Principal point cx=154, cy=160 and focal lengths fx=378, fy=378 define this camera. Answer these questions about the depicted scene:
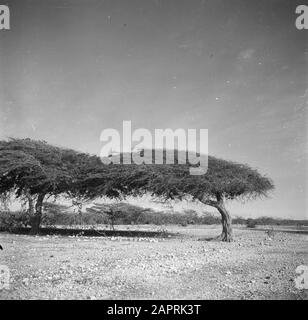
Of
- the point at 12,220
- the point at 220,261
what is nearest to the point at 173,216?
the point at 12,220

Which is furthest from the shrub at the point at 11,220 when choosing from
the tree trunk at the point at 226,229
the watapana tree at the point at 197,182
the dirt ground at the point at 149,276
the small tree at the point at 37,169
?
the dirt ground at the point at 149,276

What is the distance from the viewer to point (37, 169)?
19.0 metres

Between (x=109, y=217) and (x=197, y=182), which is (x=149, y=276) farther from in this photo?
(x=109, y=217)

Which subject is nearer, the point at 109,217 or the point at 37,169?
the point at 37,169

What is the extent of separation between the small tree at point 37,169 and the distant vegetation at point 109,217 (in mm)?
2749

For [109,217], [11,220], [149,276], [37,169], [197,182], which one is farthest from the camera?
[109,217]

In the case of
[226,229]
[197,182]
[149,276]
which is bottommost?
[149,276]

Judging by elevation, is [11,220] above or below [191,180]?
below

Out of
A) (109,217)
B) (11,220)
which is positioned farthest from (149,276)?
(109,217)

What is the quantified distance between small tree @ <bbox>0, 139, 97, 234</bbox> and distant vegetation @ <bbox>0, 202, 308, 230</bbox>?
9.02 ft

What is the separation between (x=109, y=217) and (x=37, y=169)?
12678mm

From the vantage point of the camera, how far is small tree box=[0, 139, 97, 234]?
18.7 meters

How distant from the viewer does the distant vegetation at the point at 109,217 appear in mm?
24844
